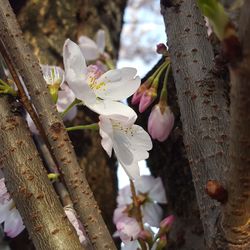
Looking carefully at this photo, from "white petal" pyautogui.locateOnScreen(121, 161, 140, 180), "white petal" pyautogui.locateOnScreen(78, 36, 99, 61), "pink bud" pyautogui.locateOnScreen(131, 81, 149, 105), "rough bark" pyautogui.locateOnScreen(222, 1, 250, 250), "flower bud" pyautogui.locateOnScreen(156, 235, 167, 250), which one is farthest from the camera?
"white petal" pyautogui.locateOnScreen(78, 36, 99, 61)

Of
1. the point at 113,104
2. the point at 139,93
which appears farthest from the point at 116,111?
the point at 139,93

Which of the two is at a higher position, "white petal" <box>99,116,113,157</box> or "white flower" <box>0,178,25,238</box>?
"white petal" <box>99,116,113,157</box>

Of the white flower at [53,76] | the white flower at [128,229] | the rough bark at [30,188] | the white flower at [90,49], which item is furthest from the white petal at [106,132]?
the white flower at [90,49]

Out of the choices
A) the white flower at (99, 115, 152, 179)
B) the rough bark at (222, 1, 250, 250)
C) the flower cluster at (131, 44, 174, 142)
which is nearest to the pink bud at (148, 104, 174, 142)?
Result: the flower cluster at (131, 44, 174, 142)

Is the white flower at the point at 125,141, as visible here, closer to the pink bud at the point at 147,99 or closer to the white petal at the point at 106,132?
the white petal at the point at 106,132

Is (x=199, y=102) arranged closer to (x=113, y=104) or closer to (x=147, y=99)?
(x=113, y=104)

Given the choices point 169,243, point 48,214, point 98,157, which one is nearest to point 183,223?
point 169,243

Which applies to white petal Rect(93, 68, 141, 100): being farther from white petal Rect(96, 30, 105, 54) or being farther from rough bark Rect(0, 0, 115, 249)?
white petal Rect(96, 30, 105, 54)

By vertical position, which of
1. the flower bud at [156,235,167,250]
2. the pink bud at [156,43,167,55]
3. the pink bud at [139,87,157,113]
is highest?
the pink bud at [156,43,167,55]
